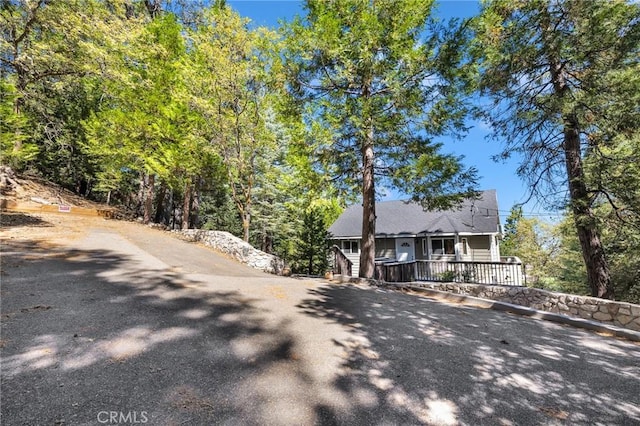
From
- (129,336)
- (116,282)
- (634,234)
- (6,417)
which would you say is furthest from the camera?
(634,234)

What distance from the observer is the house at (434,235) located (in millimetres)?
17219

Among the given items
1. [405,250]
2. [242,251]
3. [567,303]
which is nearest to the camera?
[567,303]

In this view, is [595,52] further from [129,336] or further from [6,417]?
[6,417]

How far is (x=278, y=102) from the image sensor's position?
1023 centimetres

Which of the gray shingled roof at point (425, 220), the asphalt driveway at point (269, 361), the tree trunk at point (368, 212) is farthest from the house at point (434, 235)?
the asphalt driveway at point (269, 361)

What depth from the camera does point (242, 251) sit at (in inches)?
425

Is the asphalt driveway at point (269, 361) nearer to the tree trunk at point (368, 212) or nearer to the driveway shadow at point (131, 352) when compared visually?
the driveway shadow at point (131, 352)

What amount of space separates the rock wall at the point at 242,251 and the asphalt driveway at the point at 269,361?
4290 millimetres

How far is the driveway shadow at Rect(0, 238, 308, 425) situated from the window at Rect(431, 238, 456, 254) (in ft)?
52.3

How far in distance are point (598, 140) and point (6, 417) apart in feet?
38.9

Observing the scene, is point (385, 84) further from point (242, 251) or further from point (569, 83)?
point (242, 251)

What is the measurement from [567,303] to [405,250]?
12.6 m

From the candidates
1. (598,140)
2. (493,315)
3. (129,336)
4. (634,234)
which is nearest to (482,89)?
(598,140)

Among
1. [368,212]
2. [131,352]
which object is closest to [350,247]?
[368,212]
